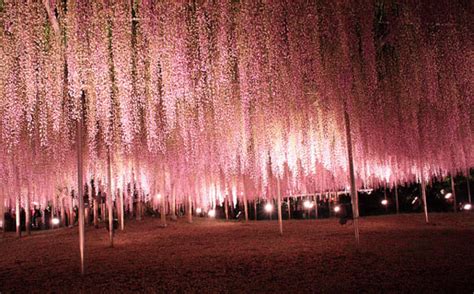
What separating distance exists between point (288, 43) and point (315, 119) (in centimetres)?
399

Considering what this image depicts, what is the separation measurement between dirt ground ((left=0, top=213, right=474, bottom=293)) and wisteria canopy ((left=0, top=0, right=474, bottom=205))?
10.4ft

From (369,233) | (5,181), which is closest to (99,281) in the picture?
(369,233)

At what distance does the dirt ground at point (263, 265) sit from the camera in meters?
6.64

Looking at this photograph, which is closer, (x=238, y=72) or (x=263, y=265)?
(x=263, y=265)

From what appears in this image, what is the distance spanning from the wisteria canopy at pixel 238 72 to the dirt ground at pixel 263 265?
3.18m

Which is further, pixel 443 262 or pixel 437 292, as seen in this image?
pixel 443 262

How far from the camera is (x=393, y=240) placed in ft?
34.1

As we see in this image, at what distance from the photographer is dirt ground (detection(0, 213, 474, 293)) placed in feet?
21.8

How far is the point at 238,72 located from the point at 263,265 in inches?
198

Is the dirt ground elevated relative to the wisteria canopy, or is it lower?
lower

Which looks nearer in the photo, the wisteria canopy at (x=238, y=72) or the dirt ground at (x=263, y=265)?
the dirt ground at (x=263, y=265)

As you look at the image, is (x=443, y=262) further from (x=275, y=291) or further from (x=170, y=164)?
(x=170, y=164)

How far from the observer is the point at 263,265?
8.05 metres

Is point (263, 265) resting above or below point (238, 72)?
below
